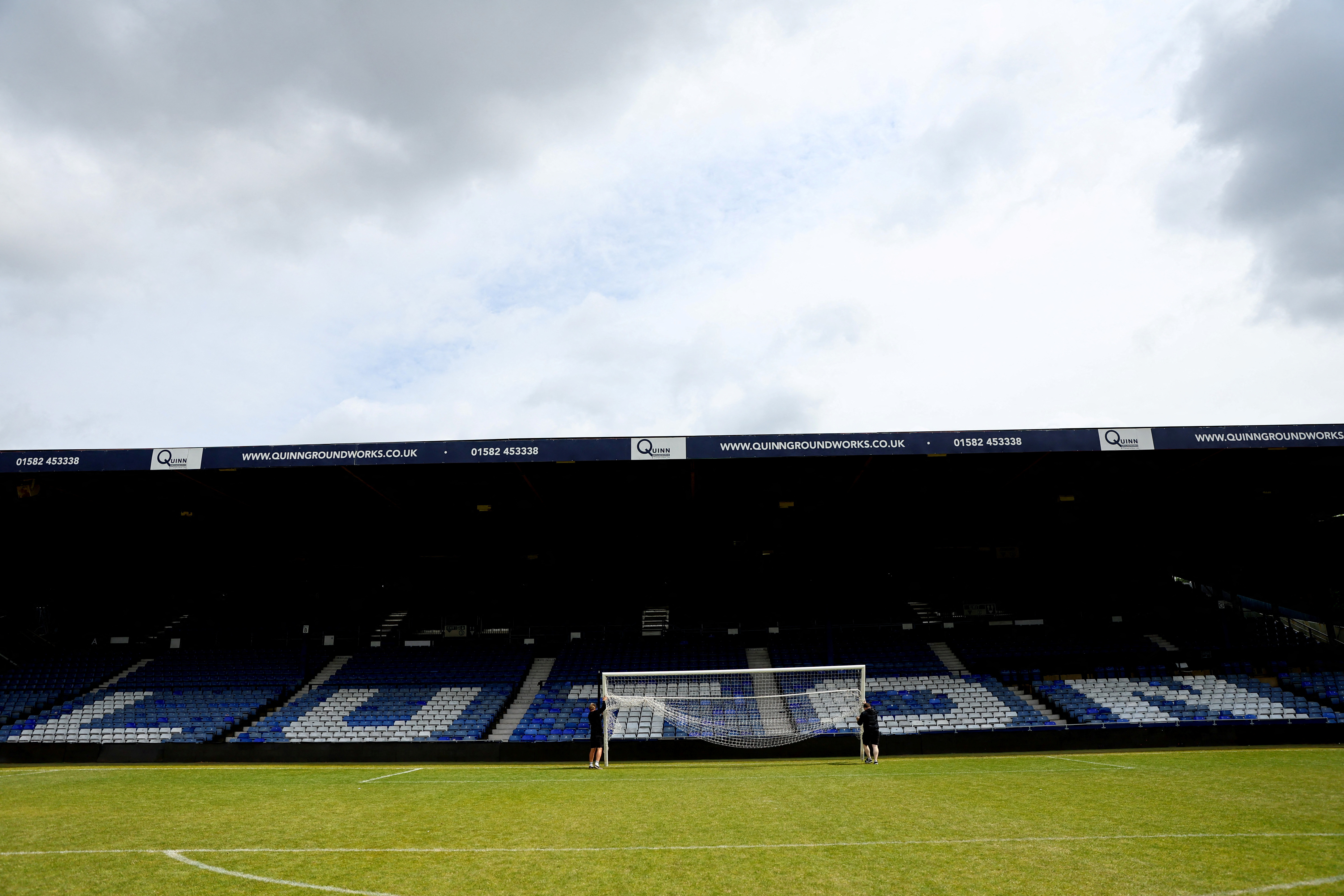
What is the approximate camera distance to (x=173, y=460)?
70.5ft

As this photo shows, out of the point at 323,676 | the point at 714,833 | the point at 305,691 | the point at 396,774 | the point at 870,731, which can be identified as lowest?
the point at 396,774

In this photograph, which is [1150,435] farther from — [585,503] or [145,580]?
[145,580]

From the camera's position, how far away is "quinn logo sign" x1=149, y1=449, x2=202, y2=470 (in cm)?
2144

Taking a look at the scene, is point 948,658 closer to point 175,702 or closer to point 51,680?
point 175,702

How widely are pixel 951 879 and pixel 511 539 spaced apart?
88.9 ft

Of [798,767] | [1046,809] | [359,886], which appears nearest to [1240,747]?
[798,767]

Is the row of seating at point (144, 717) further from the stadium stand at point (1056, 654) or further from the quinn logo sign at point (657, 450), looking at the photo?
the stadium stand at point (1056, 654)

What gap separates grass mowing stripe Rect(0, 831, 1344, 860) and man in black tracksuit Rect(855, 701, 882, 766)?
9028mm

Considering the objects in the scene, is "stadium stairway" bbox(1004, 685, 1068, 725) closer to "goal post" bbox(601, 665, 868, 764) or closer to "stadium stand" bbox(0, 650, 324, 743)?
"goal post" bbox(601, 665, 868, 764)

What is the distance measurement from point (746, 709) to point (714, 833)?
13411mm

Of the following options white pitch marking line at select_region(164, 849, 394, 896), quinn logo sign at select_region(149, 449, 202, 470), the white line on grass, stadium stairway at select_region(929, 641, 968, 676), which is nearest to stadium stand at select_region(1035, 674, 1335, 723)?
stadium stairway at select_region(929, 641, 968, 676)

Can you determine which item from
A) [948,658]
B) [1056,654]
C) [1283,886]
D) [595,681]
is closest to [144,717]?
[595,681]

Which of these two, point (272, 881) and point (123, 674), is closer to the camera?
point (272, 881)

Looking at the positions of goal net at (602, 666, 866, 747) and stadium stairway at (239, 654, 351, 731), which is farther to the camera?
stadium stairway at (239, 654, 351, 731)
